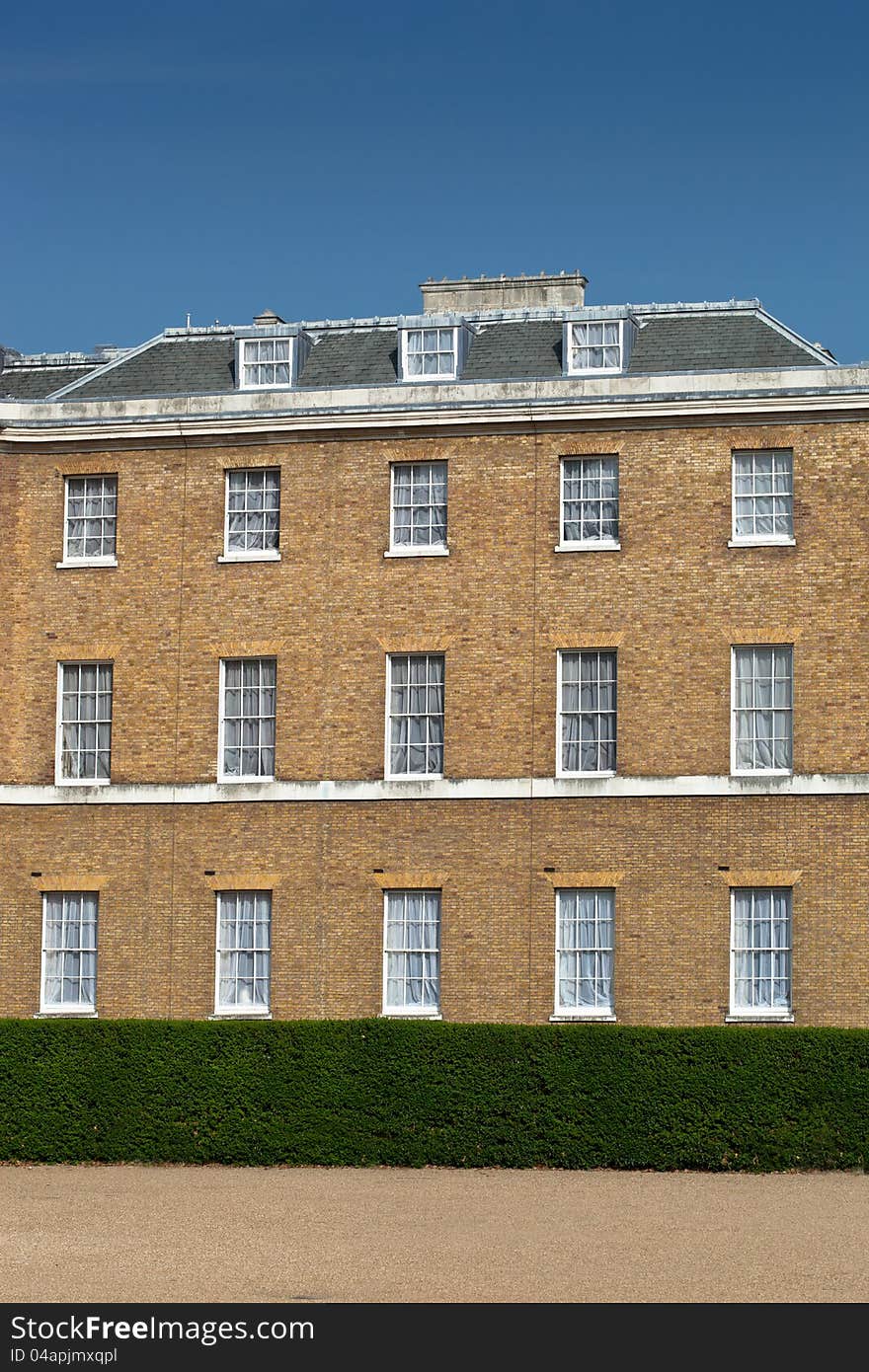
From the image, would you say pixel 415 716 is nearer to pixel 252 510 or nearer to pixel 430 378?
pixel 252 510

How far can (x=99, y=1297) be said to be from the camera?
2206 centimetres

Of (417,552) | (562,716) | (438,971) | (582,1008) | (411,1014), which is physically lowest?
(411,1014)

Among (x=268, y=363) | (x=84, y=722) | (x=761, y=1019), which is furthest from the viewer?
(x=268, y=363)

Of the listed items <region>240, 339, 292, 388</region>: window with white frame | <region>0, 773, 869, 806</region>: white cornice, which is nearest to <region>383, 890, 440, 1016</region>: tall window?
<region>0, 773, 869, 806</region>: white cornice

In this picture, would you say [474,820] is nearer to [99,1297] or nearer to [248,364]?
[248,364]

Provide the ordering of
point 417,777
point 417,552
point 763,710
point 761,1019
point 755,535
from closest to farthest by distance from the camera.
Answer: point 761,1019
point 763,710
point 755,535
point 417,777
point 417,552

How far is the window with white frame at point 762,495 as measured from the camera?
128ft

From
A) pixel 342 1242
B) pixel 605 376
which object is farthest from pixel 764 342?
pixel 342 1242

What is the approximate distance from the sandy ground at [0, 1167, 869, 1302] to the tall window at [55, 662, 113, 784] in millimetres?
7836

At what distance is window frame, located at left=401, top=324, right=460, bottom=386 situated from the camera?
41.1m

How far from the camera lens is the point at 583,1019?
38188mm

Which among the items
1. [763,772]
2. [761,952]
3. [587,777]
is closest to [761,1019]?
[761,952]

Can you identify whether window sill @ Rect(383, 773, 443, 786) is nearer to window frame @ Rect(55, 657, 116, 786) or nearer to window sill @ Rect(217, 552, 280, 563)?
window sill @ Rect(217, 552, 280, 563)

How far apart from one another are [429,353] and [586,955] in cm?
1116
